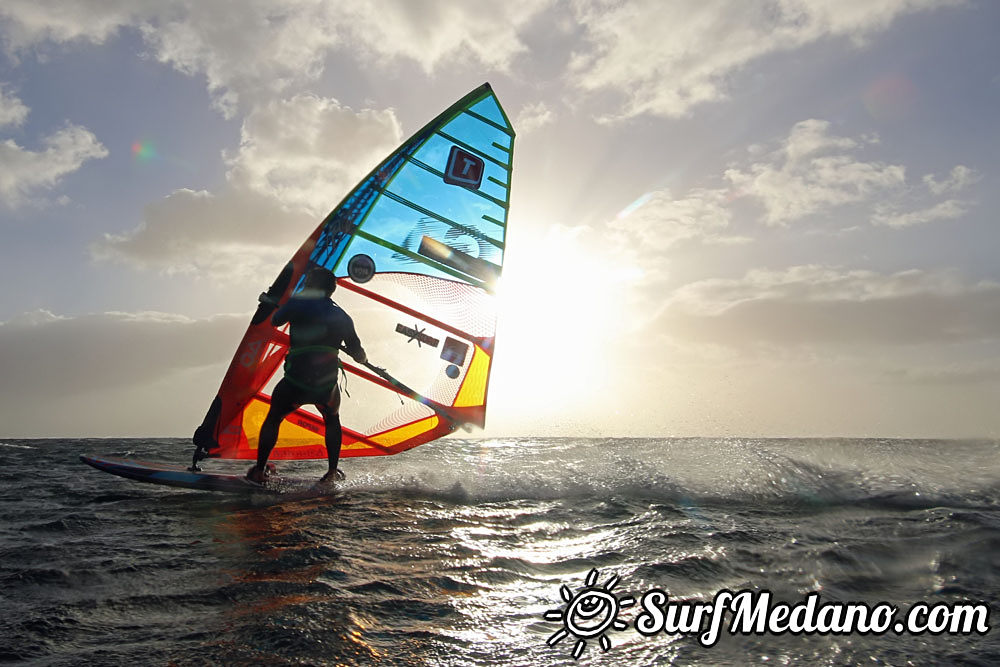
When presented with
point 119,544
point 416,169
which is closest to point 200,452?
Result: point 119,544

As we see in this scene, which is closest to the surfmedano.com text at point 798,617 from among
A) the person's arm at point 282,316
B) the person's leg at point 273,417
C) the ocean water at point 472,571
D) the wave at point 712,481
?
the ocean water at point 472,571

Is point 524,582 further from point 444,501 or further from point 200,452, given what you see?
point 200,452

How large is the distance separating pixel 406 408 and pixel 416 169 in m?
2.65

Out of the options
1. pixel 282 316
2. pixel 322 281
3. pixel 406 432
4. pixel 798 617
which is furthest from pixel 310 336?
pixel 798 617

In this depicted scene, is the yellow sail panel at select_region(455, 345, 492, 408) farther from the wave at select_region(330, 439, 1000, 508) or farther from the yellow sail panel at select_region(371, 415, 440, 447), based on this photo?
the wave at select_region(330, 439, 1000, 508)

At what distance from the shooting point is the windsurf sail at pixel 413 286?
21.1ft

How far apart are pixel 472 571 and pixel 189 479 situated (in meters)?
3.84

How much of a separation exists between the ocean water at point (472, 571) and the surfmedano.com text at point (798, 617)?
0.11 feet

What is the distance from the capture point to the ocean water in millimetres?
→ 2350

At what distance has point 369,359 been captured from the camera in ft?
21.1

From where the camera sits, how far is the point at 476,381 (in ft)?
22.3

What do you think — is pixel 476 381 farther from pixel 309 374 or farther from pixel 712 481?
pixel 712 481

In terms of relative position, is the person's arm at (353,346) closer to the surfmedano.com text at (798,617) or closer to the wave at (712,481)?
the wave at (712,481)

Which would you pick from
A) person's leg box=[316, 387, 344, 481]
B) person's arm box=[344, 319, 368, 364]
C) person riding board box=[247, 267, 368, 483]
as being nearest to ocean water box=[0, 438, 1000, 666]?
person's leg box=[316, 387, 344, 481]
